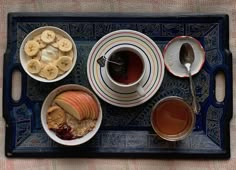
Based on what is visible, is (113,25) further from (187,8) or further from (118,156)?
(118,156)

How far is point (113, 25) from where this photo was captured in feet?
3.27

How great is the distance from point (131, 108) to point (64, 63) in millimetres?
175

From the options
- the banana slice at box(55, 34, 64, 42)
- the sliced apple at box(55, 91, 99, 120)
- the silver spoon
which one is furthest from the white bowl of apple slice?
the silver spoon

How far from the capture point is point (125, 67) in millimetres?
946

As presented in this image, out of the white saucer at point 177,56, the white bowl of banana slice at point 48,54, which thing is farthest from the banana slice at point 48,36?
the white saucer at point 177,56

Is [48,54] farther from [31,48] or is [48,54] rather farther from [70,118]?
[70,118]

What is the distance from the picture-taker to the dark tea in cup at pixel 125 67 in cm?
94

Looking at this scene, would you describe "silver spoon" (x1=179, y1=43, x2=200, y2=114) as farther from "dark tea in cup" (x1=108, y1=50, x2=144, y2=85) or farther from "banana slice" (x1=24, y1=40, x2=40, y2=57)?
"banana slice" (x1=24, y1=40, x2=40, y2=57)

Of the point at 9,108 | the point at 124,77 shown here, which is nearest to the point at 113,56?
the point at 124,77

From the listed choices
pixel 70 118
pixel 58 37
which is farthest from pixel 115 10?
pixel 70 118

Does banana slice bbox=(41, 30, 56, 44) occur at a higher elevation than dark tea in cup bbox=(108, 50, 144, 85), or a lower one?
higher

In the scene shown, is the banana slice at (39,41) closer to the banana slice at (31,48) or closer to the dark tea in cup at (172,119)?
the banana slice at (31,48)

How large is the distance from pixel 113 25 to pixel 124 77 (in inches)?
5.0

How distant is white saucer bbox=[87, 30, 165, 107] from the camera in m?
0.98
